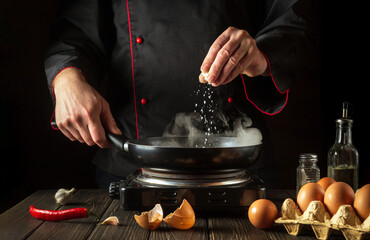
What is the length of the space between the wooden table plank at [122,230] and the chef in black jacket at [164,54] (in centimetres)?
62

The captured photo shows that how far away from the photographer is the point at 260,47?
1516 millimetres

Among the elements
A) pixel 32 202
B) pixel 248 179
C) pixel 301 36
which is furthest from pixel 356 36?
pixel 32 202

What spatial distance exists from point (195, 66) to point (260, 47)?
0.32 m

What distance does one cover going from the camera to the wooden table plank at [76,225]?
997 millimetres

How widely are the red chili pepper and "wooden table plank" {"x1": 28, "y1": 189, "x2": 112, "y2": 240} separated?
1 centimetres

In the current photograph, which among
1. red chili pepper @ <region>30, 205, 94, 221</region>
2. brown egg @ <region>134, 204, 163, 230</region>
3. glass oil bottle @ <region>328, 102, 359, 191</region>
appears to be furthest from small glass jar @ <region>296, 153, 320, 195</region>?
red chili pepper @ <region>30, 205, 94, 221</region>

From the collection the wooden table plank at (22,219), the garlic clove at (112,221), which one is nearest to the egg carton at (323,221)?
the garlic clove at (112,221)

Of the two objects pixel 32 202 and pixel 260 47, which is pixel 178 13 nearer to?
pixel 260 47

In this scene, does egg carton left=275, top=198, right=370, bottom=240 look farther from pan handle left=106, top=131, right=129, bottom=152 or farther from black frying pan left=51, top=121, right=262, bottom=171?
pan handle left=106, top=131, right=129, bottom=152

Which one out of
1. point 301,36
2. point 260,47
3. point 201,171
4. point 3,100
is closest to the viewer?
point 201,171

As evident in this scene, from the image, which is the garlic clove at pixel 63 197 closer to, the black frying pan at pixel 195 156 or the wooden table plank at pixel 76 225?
the wooden table plank at pixel 76 225

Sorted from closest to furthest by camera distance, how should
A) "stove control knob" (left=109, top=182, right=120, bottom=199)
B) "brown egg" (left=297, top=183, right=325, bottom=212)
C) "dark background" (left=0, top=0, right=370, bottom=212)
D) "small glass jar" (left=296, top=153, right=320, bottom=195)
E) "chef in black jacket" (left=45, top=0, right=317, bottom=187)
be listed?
1. "brown egg" (left=297, top=183, right=325, bottom=212)
2. "stove control knob" (left=109, top=182, right=120, bottom=199)
3. "small glass jar" (left=296, top=153, right=320, bottom=195)
4. "chef in black jacket" (left=45, top=0, right=317, bottom=187)
5. "dark background" (left=0, top=0, right=370, bottom=212)

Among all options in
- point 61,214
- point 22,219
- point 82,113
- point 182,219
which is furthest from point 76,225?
point 82,113

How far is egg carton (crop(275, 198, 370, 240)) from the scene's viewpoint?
2.96 feet
